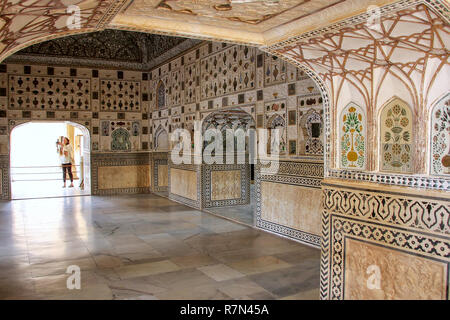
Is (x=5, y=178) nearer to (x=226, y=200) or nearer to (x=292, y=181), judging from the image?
(x=226, y=200)

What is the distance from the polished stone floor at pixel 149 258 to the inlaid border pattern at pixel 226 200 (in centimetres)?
64

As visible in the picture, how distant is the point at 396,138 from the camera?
286 cm

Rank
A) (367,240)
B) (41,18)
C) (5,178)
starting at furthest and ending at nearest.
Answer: (5,178) < (367,240) < (41,18)

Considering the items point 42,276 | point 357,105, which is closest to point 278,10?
point 357,105

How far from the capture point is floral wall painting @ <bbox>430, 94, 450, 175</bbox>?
253 cm

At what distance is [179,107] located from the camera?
912 centimetres

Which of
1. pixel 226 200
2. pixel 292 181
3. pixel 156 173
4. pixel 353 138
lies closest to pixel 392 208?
A: pixel 353 138

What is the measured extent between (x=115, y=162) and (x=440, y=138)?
30.3ft

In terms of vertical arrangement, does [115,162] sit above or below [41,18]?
below

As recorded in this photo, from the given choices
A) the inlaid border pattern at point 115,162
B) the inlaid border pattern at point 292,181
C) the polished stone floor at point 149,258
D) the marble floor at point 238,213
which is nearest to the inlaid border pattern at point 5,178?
the inlaid border pattern at point 115,162

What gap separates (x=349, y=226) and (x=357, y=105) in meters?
0.93

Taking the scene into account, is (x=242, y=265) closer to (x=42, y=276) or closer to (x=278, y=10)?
(x=42, y=276)

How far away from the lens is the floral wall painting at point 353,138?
A: 3061 millimetres
